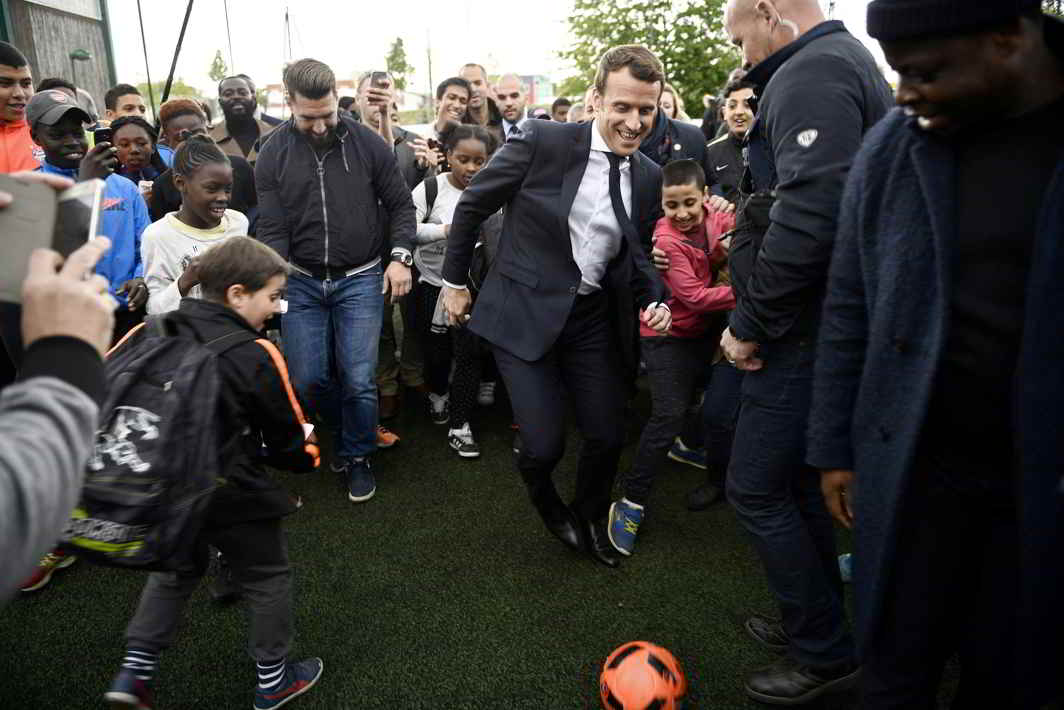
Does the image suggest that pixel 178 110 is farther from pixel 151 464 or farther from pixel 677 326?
pixel 151 464

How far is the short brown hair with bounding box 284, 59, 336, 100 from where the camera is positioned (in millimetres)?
3752

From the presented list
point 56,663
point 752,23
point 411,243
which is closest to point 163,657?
point 56,663

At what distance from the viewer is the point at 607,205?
318 centimetres

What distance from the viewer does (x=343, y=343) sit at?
13.4ft

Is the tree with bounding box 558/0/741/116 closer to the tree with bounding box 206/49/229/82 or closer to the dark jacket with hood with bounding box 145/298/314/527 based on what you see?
the dark jacket with hood with bounding box 145/298/314/527

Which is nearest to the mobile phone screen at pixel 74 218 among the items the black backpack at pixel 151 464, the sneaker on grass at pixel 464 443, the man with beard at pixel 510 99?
the black backpack at pixel 151 464

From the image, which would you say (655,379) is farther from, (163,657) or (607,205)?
→ (163,657)

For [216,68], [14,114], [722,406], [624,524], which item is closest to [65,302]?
[624,524]

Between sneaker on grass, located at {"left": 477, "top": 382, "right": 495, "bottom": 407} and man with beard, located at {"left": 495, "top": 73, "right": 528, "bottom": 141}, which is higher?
man with beard, located at {"left": 495, "top": 73, "right": 528, "bottom": 141}

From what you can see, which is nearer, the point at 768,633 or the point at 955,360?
the point at 955,360

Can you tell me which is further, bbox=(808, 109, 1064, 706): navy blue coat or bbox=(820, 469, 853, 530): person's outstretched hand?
bbox=(820, 469, 853, 530): person's outstretched hand

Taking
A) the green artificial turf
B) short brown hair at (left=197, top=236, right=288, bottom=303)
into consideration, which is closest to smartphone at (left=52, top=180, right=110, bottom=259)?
short brown hair at (left=197, top=236, right=288, bottom=303)

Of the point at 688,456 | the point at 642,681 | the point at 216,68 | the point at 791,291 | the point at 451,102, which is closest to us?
the point at 791,291

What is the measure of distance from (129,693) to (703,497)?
2.84 m
